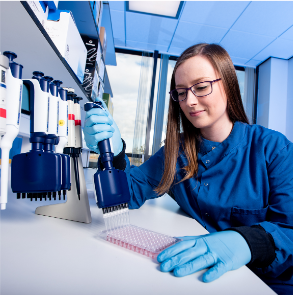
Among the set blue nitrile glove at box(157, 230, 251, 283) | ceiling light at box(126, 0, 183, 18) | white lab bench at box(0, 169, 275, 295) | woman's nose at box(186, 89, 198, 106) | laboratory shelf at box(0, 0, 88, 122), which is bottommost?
white lab bench at box(0, 169, 275, 295)

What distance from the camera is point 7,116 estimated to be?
1.49 ft

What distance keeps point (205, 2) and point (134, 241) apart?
3.24 meters

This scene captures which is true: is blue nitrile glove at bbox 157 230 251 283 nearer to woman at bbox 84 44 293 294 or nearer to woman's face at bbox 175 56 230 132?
woman at bbox 84 44 293 294

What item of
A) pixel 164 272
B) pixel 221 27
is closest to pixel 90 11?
pixel 164 272

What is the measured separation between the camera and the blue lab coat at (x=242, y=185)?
2.42 ft

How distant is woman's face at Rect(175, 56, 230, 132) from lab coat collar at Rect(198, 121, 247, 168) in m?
0.10

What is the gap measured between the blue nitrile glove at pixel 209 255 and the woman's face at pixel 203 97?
0.56 meters

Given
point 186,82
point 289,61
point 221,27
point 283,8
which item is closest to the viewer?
point 186,82

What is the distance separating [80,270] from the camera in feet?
1.26

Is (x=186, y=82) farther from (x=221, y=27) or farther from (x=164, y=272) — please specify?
(x=221, y=27)

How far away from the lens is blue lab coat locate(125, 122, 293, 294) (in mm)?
738

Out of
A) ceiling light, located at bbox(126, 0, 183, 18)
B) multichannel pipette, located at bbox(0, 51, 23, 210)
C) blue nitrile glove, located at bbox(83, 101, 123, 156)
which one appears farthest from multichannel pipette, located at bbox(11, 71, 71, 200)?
ceiling light, located at bbox(126, 0, 183, 18)

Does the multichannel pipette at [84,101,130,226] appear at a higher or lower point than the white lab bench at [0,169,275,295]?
higher

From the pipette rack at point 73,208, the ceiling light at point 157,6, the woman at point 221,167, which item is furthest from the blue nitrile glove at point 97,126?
the ceiling light at point 157,6
